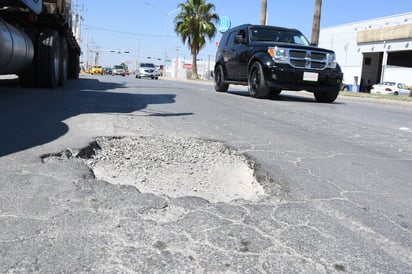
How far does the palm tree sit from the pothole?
39229 millimetres

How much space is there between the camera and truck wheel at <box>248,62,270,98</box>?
34.4 feet

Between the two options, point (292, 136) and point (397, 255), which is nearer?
point (397, 255)

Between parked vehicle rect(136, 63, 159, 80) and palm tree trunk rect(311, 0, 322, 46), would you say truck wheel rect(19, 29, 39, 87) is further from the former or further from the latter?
parked vehicle rect(136, 63, 159, 80)

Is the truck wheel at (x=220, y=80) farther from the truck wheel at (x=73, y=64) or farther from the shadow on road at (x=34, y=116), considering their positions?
the shadow on road at (x=34, y=116)

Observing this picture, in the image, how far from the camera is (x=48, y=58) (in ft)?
30.7

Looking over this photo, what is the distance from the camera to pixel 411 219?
248 centimetres

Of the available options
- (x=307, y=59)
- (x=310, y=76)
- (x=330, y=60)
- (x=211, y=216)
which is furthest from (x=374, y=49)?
(x=211, y=216)

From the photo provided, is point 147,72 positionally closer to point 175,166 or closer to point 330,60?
point 330,60

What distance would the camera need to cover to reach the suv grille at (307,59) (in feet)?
33.6

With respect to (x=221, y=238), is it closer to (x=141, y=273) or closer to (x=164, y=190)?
(x=141, y=273)

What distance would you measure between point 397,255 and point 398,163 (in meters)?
2.22

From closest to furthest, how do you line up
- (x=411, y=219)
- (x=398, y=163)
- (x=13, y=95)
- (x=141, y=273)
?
(x=141, y=273)
(x=411, y=219)
(x=398, y=163)
(x=13, y=95)


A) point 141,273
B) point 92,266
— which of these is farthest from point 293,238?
point 92,266

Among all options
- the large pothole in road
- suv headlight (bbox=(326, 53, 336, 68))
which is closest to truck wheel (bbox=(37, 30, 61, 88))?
the large pothole in road
